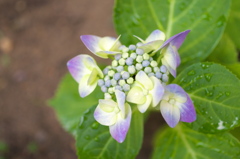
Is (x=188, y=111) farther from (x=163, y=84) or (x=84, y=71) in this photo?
(x=84, y=71)

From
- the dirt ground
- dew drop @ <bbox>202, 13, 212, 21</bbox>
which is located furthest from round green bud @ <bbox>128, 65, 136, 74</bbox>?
the dirt ground

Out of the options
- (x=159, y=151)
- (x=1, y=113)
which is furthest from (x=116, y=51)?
(x=1, y=113)

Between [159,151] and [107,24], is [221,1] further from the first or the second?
[107,24]

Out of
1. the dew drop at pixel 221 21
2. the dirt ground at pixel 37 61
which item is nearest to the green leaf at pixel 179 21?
the dew drop at pixel 221 21

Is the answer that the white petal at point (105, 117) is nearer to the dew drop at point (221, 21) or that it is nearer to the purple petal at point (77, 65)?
the purple petal at point (77, 65)

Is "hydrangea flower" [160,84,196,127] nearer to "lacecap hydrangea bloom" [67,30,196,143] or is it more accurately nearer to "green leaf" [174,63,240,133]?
"lacecap hydrangea bloom" [67,30,196,143]
